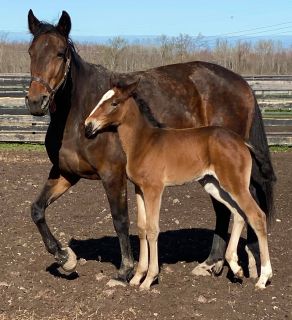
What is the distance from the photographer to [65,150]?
5.02 metres

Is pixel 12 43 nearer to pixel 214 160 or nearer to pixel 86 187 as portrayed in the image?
pixel 86 187

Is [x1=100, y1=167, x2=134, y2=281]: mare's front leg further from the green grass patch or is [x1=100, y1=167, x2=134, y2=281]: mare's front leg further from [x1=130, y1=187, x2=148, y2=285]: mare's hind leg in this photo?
the green grass patch

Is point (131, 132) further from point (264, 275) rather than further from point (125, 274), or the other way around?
point (264, 275)

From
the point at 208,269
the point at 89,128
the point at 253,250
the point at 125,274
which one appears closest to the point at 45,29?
the point at 89,128

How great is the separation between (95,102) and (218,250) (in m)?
1.86

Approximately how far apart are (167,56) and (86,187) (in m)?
21.7

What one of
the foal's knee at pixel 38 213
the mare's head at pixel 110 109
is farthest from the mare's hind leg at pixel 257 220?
the foal's knee at pixel 38 213

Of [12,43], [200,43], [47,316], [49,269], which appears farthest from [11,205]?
[12,43]

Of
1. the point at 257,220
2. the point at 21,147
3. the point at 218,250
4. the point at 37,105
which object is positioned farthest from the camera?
the point at 21,147

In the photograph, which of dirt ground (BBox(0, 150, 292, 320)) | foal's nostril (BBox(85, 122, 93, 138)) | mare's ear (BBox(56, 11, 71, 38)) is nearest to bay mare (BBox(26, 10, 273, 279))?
mare's ear (BBox(56, 11, 71, 38))

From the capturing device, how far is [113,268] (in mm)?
5637

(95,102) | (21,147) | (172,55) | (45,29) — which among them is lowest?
(172,55)

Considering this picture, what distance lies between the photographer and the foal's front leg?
15.8ft

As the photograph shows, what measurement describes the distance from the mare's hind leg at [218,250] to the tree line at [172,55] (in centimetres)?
2201
